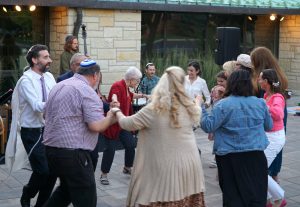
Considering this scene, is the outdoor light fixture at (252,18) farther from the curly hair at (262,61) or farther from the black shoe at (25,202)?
the black shoe at (25,202)

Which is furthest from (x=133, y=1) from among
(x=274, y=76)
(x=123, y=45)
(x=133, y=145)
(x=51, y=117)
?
(x=51, y=117)

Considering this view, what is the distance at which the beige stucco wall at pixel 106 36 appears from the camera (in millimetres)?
11773

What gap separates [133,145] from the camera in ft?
23.7

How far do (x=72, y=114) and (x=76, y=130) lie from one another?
144 millimetres

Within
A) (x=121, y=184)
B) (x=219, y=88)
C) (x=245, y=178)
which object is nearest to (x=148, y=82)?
(x=121, y=184)

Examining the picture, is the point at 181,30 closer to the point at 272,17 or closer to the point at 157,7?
the point at 157,7

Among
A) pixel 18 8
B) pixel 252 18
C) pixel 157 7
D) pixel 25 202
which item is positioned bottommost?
pixel 25 202

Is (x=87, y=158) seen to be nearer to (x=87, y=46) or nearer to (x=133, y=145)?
(x=133, y=145)

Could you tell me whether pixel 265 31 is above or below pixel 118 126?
above

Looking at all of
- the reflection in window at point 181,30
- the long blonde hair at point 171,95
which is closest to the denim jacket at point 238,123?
the long blonde hair at point 171,95

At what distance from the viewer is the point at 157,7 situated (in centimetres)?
1284

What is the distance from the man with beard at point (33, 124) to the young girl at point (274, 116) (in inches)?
92.2

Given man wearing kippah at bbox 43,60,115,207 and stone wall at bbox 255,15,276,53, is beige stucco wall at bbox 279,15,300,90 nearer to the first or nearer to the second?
stone wall at bbox 255,15,276,53

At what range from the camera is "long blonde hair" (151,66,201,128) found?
4254 millimetres
